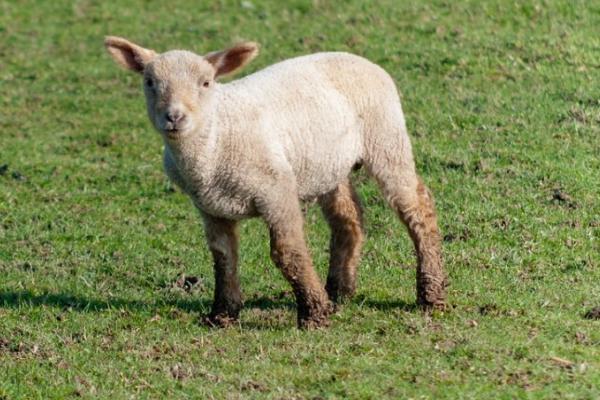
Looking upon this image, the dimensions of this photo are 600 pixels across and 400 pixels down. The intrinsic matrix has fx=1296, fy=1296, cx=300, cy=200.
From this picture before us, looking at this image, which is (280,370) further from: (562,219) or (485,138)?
(485,138)

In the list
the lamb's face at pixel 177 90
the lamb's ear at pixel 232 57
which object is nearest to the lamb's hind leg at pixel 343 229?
the lamb's ear at pixel 232 57

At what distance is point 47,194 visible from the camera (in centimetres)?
1288

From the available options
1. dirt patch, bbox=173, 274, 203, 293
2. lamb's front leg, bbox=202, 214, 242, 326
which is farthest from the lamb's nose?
dirt patch, bbox=173, 274, 203, 293

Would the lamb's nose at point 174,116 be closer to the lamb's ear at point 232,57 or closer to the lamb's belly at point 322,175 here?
the lamb's ear at point 232,57

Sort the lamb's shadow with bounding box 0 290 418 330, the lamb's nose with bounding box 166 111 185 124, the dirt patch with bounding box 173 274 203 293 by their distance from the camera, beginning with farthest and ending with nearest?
the dirt patch with bounding box 173 274 203 293, the lamb's shadow with bounding box 0 290 418 330, the lamb's nose with bounding box 166 111 185 124

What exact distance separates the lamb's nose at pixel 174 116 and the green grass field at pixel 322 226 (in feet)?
5.03

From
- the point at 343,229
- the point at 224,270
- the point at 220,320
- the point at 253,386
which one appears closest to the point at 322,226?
the point at 343,229

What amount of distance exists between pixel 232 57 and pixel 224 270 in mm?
1535

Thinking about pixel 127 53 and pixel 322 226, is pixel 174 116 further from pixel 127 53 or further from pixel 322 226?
pixel 322 226

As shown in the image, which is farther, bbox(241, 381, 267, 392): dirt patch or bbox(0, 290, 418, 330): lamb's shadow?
bbox(0, 290, 418, 330): lamb's shadow

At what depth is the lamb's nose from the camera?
837 cm

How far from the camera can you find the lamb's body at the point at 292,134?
8.74m

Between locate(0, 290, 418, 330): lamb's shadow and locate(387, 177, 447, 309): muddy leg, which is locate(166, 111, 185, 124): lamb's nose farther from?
locate(387, 177, 447, 309): muddy leg

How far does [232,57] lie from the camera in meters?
9.02
